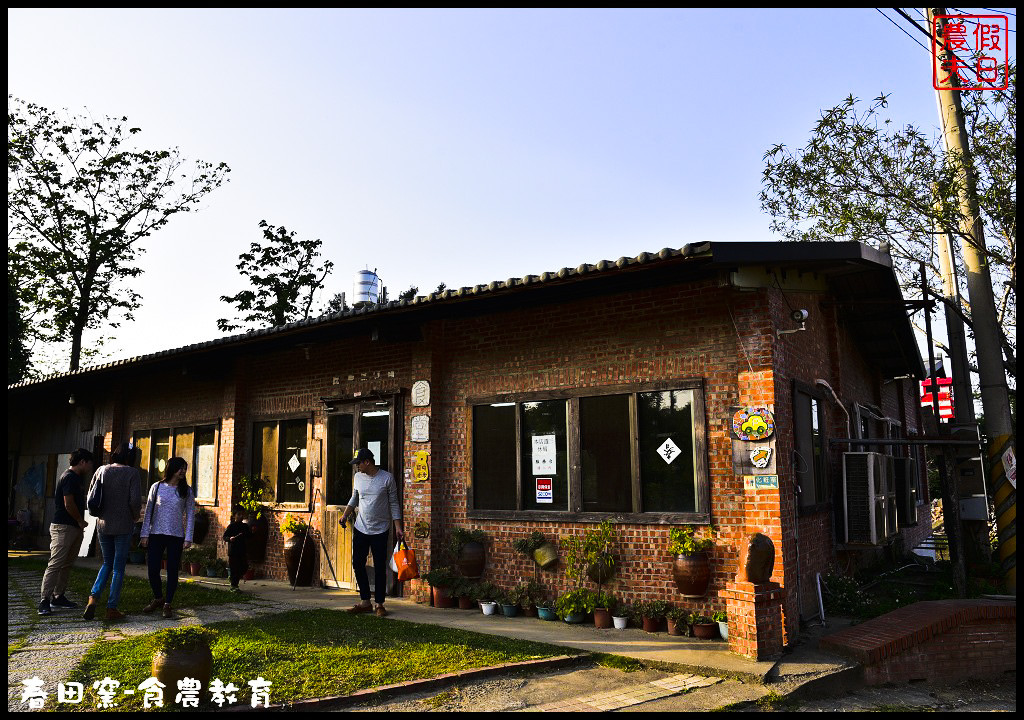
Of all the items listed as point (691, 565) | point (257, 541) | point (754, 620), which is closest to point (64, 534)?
point (257, 541)

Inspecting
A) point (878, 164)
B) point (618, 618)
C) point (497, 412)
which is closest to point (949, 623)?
point (618, 618)

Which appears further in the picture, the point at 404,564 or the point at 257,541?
the point at 257,541

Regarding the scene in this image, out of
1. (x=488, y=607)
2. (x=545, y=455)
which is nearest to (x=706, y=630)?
(x=488, y=607)

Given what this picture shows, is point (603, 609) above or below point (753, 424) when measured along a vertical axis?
below

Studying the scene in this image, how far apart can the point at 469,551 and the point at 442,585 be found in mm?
513

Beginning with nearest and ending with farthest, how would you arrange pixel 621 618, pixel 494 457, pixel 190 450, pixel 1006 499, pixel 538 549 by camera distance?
pixel 621 618 < pixel 538 549 < pixel 494 457 < pixel 1006 499 < pixel 190 450

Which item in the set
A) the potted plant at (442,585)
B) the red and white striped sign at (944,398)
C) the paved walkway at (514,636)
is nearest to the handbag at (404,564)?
the paved walkway at (514,636)

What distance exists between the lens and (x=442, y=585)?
856 centimetres

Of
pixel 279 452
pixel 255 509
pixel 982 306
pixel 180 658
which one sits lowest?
pixel 180 658

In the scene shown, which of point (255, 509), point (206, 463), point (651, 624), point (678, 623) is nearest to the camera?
point (678, 623)

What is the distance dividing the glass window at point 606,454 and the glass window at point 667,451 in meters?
0.16

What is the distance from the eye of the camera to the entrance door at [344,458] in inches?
387

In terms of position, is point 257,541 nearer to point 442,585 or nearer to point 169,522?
point 169,522

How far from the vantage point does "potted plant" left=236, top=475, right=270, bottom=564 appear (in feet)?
36.2
